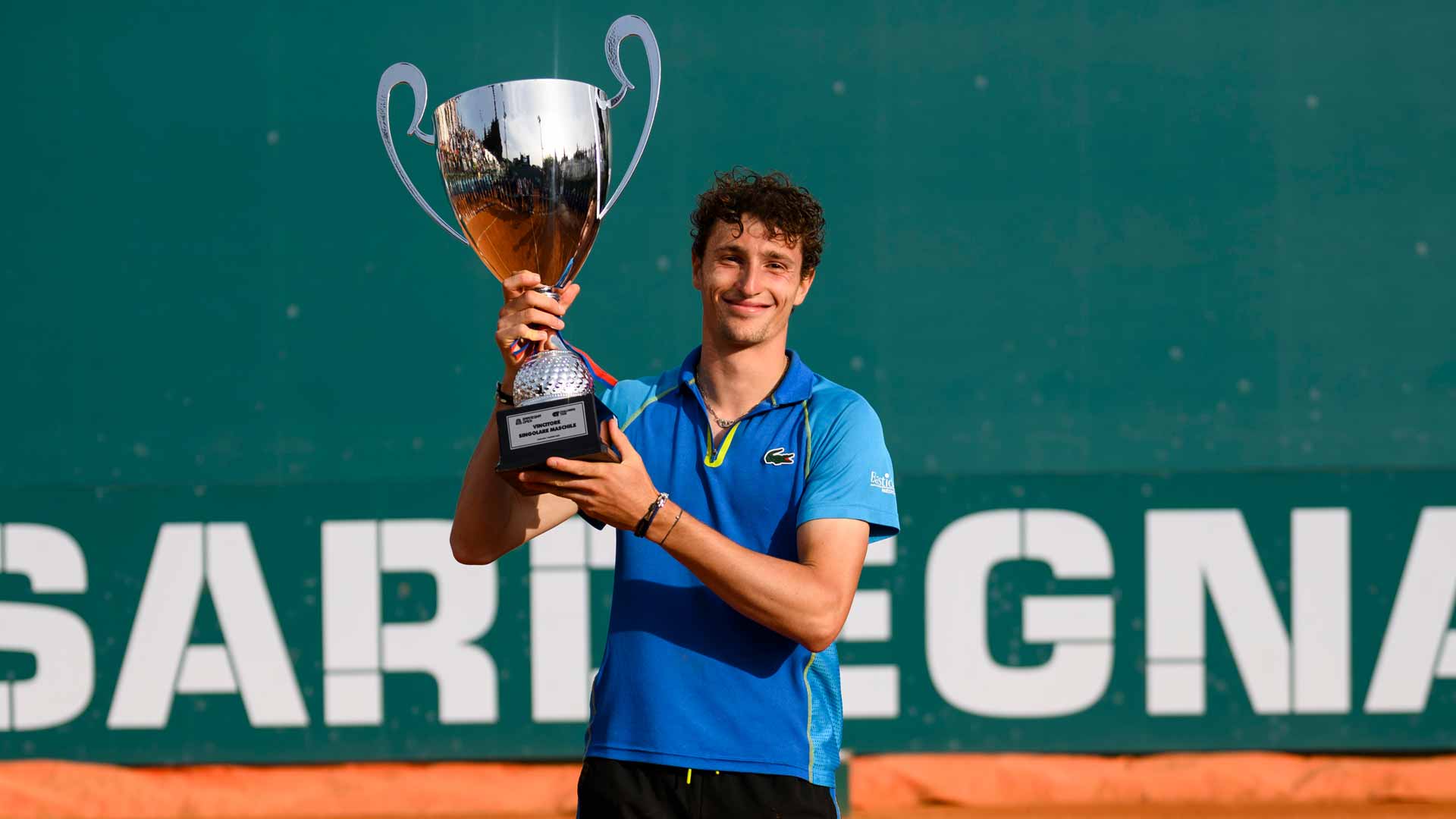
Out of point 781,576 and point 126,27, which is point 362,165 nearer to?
point 126,27

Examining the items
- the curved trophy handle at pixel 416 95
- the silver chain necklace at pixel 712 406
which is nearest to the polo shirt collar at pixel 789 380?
the silver chain necklace at pixel 712 406

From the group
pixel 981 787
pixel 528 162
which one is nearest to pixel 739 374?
pixel 528 162

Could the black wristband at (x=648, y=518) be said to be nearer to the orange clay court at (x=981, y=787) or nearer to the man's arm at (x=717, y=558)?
the man's arm at (x=717, y=558)

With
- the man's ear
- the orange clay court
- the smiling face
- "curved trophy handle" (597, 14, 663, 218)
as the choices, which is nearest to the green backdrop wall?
the orange clay court

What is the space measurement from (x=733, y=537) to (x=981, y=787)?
2762mm

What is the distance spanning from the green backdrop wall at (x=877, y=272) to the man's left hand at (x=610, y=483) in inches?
101

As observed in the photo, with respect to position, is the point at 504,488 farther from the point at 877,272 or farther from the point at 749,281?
the point at 877,272

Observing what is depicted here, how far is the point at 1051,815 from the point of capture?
4.22 m

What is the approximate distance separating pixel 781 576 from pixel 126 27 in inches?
139

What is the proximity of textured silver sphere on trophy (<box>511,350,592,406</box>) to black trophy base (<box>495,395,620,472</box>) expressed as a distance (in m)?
0.03

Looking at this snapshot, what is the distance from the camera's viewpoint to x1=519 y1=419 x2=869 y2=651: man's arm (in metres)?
1.68

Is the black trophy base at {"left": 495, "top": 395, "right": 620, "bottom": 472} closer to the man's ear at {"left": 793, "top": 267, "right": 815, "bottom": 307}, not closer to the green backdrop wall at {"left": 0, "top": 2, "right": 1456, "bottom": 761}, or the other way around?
the man's ear at {"left": 793, "top": 267, "right": 815, "bottom": 307}

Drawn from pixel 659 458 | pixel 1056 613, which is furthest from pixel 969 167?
pixel 659 458

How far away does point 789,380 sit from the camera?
6.42 ft
